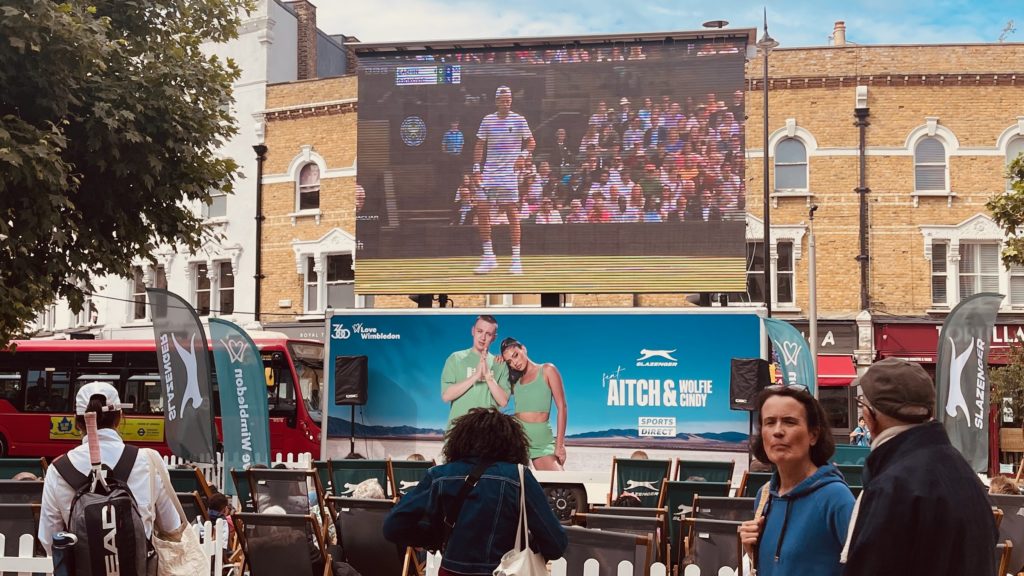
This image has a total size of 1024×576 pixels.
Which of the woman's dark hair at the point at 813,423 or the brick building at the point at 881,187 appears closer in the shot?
the woman's dark hair at the point at 813,423

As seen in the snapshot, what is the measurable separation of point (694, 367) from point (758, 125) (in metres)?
15.5

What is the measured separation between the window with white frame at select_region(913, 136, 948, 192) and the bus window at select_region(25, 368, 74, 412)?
69.2 feet

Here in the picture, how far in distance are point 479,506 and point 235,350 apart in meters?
10.3

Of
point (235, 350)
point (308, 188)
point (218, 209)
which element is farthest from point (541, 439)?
point (218, 209)

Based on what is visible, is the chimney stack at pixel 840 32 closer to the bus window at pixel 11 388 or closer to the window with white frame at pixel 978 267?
the window with white frame at pixel 978 267

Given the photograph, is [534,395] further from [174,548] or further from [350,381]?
[174,548]

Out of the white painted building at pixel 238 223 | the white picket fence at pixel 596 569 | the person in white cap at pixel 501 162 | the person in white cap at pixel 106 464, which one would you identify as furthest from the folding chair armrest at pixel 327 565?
the white painted building at pixel 238 223

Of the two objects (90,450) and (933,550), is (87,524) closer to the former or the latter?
(90,450)

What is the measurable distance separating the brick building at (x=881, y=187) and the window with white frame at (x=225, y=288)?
7100 mm

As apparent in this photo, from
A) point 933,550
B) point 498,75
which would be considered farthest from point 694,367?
point 933,550

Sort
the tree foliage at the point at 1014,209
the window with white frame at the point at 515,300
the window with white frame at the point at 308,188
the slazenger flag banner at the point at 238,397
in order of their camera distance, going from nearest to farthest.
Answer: the slazenger flag banner at the point at 238,397 < the tree foliage at the point at 1014,209 < the window with white frame at the point at 515,300 < the window with white frame at the point at 308,188

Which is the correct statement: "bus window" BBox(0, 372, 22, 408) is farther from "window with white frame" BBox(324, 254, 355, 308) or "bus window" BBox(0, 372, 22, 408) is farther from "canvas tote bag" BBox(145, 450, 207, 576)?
"canvas tote bag" BBox(145, 450, 207, 576)

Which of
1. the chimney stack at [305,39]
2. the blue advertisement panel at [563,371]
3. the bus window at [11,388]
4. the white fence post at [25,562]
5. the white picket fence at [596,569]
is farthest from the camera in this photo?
the chimney stack at [305,39]

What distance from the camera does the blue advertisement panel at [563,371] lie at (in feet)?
49.2
